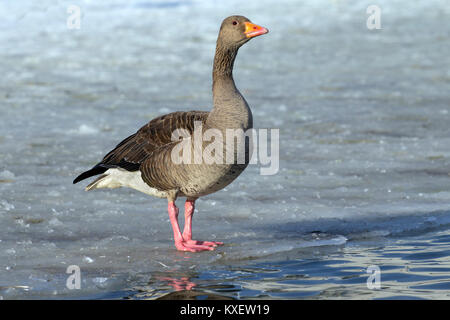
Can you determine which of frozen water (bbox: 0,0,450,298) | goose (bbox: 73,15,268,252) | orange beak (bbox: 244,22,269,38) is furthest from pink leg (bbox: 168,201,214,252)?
orange beak (bbox: 244,22,269,38)

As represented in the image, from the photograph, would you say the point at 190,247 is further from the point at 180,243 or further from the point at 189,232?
the point at 189,232

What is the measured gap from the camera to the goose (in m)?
6.22

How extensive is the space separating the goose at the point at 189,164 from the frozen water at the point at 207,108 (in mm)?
519

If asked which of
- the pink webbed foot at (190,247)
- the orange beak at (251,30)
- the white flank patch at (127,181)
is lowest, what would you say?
the pink webbed foot at (190,247)

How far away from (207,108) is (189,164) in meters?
7.92

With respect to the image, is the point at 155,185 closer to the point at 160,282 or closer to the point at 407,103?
the point at 160,282

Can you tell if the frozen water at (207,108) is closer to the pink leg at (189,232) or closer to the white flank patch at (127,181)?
the pink leg at (189,232)

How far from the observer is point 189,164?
626 cm

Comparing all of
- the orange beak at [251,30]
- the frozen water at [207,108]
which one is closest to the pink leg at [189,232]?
the frozen water at [207,108]

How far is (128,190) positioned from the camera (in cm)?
904

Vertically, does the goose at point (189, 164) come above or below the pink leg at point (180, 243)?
above

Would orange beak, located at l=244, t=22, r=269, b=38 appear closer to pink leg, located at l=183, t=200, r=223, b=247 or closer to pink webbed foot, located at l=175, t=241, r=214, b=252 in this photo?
pink leg, located at l=183, t=200, r=223, b=247

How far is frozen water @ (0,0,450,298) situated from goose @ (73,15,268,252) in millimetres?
519

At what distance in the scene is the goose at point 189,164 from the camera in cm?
622
